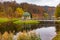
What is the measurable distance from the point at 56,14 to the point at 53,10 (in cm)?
8

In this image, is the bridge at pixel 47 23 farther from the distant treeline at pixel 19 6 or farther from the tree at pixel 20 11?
the tree at pixel 20 11

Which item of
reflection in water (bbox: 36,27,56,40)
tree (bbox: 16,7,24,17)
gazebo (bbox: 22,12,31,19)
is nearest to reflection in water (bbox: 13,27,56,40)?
reflection in water (bbox: 36,27,56,40)

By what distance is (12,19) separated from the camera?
218cm

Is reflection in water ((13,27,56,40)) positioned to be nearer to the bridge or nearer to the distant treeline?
the bridge

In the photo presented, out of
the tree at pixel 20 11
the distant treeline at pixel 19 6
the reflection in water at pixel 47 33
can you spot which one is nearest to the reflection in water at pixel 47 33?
the reflection in water at pixel 47 33

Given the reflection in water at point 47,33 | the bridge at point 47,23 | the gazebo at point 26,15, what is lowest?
the reflection in water at point 47,33

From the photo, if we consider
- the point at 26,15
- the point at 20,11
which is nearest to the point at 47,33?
the point at 26,15

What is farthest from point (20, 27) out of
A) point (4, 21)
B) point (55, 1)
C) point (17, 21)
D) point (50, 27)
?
point (55, 1)

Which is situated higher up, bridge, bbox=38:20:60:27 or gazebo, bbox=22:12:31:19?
gazebo, bbox=22:12:31:19

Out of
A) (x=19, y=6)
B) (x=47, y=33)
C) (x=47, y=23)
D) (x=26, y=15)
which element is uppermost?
(x=19, y=6)

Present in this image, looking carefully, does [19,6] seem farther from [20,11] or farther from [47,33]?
[47,33]

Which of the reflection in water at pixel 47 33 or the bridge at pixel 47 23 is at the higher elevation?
the bridge at pixel 47 23

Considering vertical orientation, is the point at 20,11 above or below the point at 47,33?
above

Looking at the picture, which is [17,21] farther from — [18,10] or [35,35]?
[35,35]
